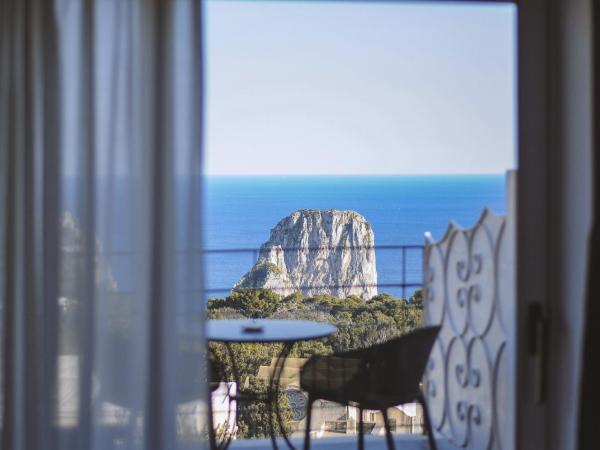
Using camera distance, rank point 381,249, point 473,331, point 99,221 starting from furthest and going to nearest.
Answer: point 381,249 → point 473,331 → point 99,221

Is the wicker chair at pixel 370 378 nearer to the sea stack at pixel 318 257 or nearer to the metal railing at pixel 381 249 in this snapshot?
the metal railing at pixel 381 249

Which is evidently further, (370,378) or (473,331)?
(370,378)

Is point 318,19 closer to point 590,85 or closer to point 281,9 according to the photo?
point 281,9

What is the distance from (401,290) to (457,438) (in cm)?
60

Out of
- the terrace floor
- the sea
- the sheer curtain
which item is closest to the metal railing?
the sea

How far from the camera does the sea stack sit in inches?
141

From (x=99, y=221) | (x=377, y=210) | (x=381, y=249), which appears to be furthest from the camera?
(x=377, y=210)

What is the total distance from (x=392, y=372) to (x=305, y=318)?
68cm

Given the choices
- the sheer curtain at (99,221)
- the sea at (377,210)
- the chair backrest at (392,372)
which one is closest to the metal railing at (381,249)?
the sea at (377,210)

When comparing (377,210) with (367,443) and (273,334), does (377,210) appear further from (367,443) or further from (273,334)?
(367,443)

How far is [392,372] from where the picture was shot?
316 cm

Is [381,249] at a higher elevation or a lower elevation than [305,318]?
higher

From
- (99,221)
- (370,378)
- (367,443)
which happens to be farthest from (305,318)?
(99,221)

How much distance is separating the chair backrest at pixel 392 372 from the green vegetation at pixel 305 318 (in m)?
0.06
